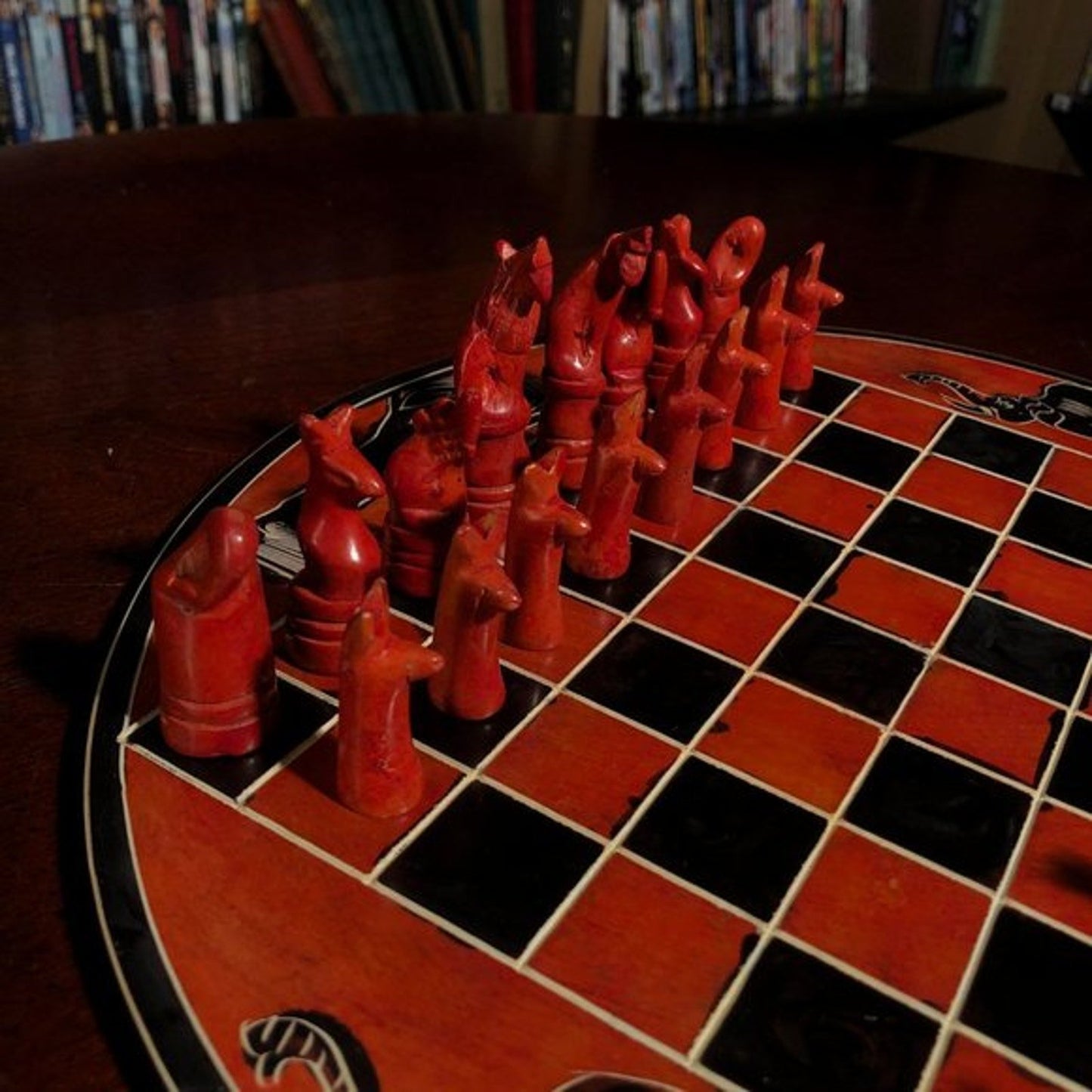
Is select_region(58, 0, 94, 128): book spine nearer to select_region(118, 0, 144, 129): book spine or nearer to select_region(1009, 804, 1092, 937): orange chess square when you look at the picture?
select_region(118, 0, 144, 129): book spine

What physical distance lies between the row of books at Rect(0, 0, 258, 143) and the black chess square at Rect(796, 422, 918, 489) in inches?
55.7

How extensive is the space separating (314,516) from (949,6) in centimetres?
248

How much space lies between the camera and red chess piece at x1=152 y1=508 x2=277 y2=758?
68 centimetres

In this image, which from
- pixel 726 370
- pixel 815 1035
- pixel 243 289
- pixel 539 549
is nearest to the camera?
pixel 815 1035

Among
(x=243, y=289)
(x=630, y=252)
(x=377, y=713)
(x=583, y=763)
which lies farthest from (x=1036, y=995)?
(x=243, y=289)

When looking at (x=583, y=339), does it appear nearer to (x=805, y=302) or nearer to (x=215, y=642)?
(x=805, y=302)

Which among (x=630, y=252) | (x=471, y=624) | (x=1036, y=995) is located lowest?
(x=1036, y=995)

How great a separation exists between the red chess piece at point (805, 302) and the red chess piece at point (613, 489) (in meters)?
0.32

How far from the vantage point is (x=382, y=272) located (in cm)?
146

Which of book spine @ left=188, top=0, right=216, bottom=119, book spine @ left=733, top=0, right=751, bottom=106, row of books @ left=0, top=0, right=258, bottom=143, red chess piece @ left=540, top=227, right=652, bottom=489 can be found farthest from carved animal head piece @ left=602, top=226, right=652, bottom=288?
book spine @ left=733, top=0, right=751, bottom=106

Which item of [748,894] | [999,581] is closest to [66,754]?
[748,894]

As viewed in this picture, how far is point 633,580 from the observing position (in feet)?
3.07

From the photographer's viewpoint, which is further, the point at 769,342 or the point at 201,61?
the point at 201,61

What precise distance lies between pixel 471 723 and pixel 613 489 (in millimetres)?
225
